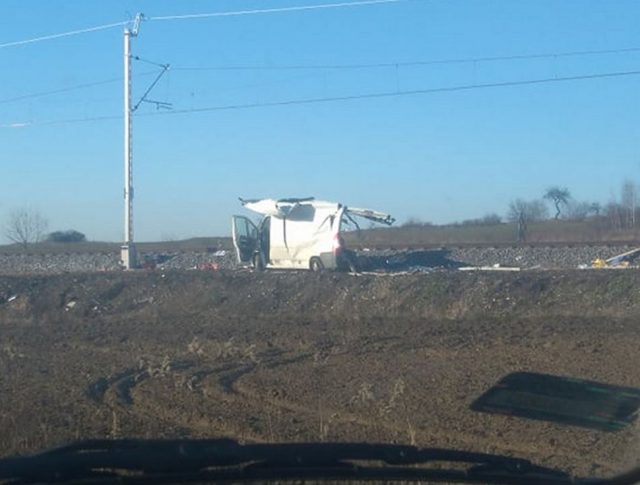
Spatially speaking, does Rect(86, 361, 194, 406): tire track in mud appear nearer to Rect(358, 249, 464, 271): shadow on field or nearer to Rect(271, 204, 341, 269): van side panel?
Rect(358, 249, 464, 271): shadow on field

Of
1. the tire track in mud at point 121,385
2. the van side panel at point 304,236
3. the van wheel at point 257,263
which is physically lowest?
the tire track in mud at point 121,385

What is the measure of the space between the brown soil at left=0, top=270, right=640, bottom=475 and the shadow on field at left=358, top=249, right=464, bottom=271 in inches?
238

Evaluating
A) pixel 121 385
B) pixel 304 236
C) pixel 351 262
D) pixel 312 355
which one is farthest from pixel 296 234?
pixel 121 385

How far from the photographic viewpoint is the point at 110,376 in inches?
513

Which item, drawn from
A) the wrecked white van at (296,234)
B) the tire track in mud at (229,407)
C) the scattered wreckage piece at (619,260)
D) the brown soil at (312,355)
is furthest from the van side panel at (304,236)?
the tire track in mud at (229,407)

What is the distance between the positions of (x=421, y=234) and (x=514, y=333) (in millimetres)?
40755

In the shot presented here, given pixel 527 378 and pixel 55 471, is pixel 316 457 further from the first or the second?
pixel 527 378

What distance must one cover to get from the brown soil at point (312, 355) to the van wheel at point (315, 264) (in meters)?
5.55

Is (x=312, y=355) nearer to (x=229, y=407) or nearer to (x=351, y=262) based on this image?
(x=229, y=407)

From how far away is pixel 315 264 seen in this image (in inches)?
1362

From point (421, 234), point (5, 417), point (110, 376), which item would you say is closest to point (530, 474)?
point (5, 417)

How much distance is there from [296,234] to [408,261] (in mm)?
3833

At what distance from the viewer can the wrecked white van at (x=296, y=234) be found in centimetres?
3394

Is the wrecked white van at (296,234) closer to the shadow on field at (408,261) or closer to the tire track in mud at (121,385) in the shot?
the shadow on field at (408,261)
